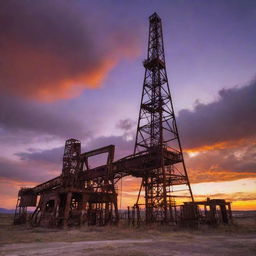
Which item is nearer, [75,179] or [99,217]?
[99,217]

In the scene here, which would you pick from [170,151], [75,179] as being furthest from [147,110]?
[75,179]

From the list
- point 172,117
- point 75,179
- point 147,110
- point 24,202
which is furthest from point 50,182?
point 172,117

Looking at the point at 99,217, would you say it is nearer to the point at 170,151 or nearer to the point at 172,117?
the point at 170,151

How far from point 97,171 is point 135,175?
17.2 feet

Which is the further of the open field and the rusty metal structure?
the rusty metal structure

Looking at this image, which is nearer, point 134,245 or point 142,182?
point 134,245

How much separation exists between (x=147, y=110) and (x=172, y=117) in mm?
3773

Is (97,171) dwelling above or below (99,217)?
above

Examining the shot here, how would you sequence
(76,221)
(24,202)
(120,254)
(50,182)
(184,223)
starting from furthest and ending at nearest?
(24,202) < (50,182) < (76,221) < (184,223) < (120,254)

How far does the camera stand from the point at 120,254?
30.0ft

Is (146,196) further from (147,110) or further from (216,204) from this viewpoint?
(147,110)

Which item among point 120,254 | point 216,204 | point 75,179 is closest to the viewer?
point 120,254

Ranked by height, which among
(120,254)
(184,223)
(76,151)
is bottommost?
(120,254)

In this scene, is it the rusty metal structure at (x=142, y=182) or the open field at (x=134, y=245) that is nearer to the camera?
the open field at (x=134, y=245)
